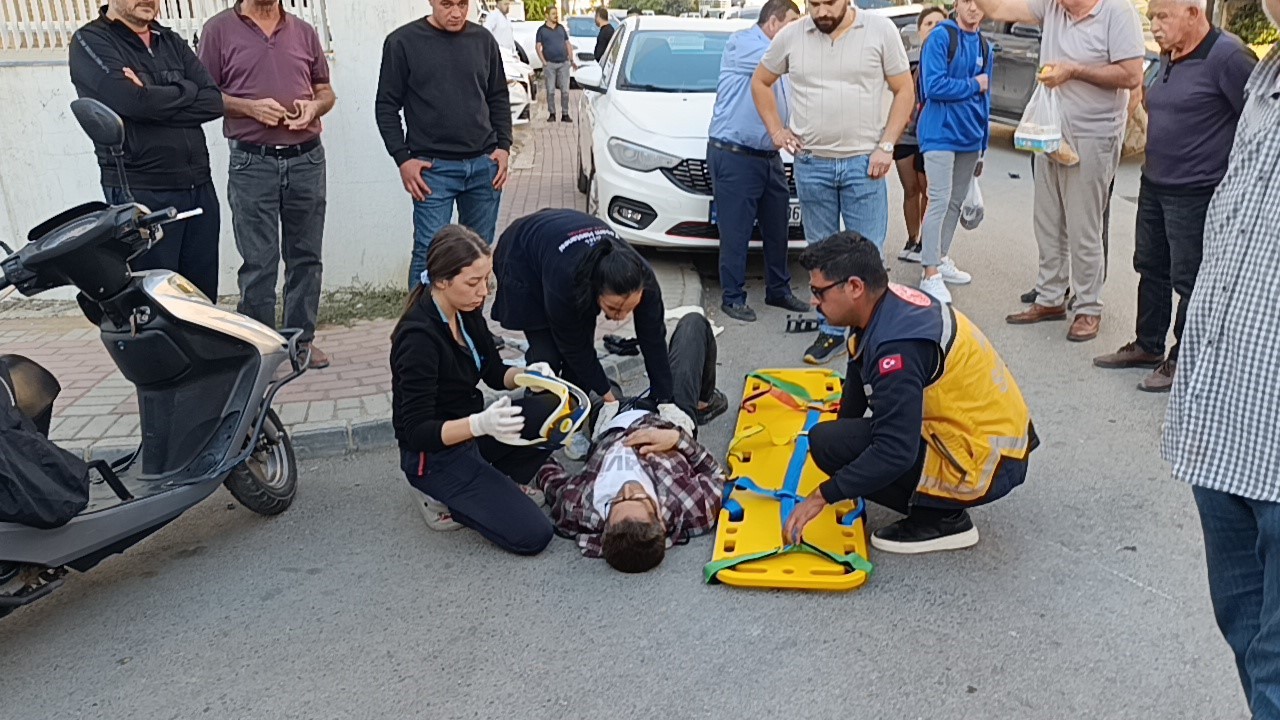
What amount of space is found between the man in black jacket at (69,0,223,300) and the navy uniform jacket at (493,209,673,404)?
1.61m

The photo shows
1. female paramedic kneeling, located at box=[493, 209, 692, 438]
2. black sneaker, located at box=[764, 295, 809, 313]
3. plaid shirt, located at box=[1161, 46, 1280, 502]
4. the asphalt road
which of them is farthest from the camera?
black sneaker, located at box=[764, 295, 809, 313]

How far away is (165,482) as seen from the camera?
394cm

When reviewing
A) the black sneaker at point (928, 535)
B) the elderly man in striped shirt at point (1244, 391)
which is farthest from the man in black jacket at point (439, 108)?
the elderly man in striped shirt at point (1244, 391)

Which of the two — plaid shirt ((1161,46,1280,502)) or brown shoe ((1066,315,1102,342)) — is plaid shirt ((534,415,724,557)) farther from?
brown shoe ((1066,315,1102,342))

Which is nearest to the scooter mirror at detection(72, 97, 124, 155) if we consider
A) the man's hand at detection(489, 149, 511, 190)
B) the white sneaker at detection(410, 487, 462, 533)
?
Answer: the white sneaker at detection(410, 487, 462, 533)

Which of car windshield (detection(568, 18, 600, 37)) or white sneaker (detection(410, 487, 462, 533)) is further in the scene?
car windshield (detection(568, 18, 600, 37))

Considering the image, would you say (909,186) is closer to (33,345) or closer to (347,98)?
(347,98)

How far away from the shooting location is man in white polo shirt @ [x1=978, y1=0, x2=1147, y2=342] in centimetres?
581

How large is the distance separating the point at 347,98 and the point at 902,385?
15.4 feet

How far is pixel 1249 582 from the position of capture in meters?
2.24

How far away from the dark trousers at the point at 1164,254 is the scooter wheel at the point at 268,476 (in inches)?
170

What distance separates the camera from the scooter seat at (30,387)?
3691mm

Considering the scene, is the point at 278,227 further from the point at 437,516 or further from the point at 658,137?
the point at 658,137

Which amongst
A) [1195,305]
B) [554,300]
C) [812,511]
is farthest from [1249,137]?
[554,300]
